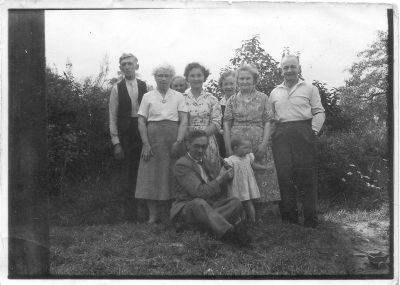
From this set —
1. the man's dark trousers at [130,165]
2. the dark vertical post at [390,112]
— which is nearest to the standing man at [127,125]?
the man's dark trousers at [130,165]

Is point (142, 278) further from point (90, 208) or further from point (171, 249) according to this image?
point (90, 208)

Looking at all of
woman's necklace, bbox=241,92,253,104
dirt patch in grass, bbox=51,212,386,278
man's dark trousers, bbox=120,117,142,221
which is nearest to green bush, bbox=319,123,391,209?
dirt patch in grass, bbox=51,212,386,278

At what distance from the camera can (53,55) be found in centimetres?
364

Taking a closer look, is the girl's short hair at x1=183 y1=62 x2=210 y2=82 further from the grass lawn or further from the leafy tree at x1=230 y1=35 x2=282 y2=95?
the grass lawn

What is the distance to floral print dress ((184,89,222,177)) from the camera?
357 centimetres

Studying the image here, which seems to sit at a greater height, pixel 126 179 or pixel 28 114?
pixel 28 114

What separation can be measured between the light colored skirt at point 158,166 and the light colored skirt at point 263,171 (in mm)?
493

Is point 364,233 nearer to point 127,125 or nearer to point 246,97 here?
point 246,97

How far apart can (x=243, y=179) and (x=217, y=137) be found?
37 centimetres

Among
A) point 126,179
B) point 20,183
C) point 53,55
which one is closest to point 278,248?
point 126,179

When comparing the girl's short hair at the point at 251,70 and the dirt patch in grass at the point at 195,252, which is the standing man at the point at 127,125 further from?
the girl's short hair at the point at 251,70

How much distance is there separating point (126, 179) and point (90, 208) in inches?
14.1

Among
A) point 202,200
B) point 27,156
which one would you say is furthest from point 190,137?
point 27,156

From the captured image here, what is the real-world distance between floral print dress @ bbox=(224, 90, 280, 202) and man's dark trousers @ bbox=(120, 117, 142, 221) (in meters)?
0.70
